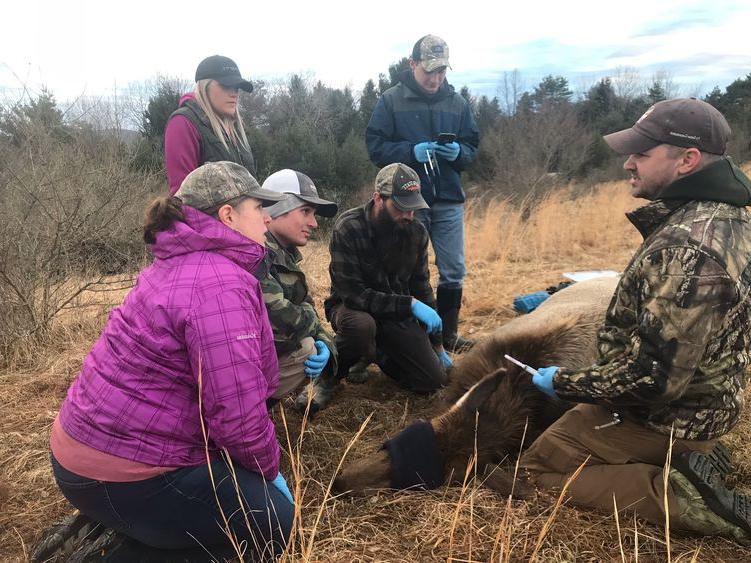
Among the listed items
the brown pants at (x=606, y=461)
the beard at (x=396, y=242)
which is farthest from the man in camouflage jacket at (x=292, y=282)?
the brown pants at (x=606, y=461)

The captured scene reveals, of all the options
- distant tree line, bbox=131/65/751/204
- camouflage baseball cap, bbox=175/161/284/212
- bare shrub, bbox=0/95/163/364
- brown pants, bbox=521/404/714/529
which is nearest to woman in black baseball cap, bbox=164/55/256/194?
camouflage baseball cap, bbox=175/161/284/212

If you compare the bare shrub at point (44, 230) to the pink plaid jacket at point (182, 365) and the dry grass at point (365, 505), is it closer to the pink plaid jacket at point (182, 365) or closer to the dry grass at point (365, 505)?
the dry grass at point (365, 505)

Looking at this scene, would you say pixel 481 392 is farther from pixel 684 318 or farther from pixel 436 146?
pixel 436 146

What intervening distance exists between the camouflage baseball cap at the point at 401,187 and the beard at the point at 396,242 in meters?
0.15

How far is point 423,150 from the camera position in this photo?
4336mm

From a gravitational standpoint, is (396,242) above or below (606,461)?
above

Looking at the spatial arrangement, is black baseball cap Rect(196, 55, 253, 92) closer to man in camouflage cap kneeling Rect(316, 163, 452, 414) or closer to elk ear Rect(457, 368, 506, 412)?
man in camouflage cap kneeling Rect(316, 163, 452, 414)

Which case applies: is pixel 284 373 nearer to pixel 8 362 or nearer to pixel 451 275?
pixel 451 275

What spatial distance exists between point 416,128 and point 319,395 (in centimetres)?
242

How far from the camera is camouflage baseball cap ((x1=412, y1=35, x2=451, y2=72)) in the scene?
Result: 4.21 metres

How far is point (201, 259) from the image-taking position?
74.7 inches

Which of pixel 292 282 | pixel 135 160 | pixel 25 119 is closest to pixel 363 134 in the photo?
pixel 135 160

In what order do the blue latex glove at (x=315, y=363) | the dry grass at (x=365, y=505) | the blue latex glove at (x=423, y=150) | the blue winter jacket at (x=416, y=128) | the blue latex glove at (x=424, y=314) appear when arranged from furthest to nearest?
1. the blue winter jacket at (x=416, y=128)
2. the blue latex glove at (x=423, y=150)
3. the blue latex glove at (x=424, y=314)
4. the blue latex glove at (x=315, y=363)
5. the dry grass at (x=365, y=505)

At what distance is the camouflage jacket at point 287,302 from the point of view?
275cm
